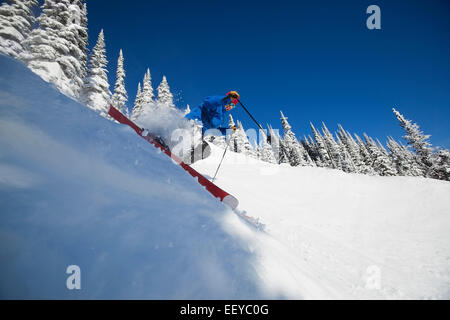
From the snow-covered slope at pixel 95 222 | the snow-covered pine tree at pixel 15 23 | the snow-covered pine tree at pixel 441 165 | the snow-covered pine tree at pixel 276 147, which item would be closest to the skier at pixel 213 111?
the snow-covered slope at pixel 95 222

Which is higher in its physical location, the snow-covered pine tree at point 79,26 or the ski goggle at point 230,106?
the snow-covered pine tree at point 79,26

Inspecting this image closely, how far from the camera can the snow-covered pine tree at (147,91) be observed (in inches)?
1095

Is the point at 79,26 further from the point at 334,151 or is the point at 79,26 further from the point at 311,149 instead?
the point at 311,149

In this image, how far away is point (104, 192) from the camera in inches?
94.3

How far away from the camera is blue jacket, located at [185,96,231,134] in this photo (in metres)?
7.45

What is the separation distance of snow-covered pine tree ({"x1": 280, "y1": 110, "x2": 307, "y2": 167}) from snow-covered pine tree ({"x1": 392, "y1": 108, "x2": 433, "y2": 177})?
Answer: 628 inches

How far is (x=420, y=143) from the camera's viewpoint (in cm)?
2741

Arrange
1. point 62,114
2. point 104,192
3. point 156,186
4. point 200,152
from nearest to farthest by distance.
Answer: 1. point 104,192
2. point 156,186
3. point 62,114
4. point 200,152

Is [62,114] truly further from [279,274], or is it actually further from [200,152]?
[200,152]

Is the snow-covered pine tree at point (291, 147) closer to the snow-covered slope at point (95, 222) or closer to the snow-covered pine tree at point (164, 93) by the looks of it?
the snow-covered pine tree at point (164, 93)

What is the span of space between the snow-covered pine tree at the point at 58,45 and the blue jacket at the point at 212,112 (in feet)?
34.2

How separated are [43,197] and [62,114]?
214cm

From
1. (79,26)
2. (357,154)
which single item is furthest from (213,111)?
(357,154)
